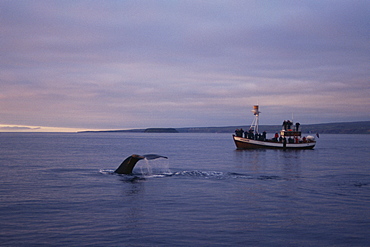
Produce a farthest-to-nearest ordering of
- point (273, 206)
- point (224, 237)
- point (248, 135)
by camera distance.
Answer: point (248, 135) → point (273, 206) → point (224, 237)

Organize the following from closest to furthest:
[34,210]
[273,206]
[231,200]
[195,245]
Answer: [195,245], [34,210], [273,206], [231,200]

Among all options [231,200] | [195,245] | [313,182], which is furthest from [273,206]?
[313,182]

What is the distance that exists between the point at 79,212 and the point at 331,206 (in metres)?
11.7

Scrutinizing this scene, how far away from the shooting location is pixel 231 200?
65.3 feet

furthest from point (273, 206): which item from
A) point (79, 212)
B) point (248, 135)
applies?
point (248, 135)

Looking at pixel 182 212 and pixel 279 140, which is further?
pixel 279 140

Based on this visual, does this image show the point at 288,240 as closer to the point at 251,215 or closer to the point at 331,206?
the point at 251,215

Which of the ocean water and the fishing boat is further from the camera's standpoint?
the fishing boat

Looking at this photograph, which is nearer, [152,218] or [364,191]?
[152,218]

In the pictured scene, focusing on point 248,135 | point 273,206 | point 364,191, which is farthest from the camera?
point 248,135

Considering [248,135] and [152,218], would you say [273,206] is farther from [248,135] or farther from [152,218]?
[248,135]

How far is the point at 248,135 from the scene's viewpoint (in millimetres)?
89500

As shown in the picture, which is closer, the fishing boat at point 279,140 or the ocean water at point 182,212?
the ocean water at point 182,212

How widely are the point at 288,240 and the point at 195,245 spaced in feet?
10.3
